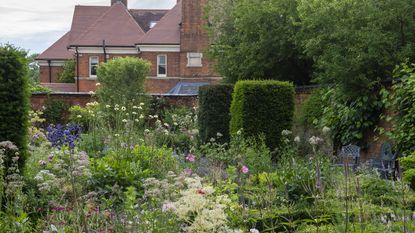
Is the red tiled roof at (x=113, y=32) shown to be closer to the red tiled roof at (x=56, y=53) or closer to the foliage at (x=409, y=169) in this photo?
the red tiled roof at (x=56, y=53)

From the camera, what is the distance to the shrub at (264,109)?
14156 millimetres

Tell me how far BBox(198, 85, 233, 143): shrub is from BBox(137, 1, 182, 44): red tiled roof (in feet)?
72.3

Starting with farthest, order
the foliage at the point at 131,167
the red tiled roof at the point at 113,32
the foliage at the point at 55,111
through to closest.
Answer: the red tiled roof at the point at 113,32 < the foliage at the point at 55,111 < the foliage at the point at 131,167

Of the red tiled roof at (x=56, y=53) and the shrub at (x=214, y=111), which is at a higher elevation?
the red tiled roof at (x=56, y=53)

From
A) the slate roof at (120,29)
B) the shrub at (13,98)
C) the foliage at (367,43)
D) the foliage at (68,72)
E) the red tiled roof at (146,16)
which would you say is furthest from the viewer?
the red tiled roof at (146,16)

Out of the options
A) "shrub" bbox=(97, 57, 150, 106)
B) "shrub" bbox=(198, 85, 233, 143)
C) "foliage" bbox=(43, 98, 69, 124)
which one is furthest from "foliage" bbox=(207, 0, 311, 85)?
"foliage" bbox=(43, 98, 69, 124)

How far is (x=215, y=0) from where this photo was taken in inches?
1068

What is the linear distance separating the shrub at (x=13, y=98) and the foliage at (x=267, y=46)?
11882mm

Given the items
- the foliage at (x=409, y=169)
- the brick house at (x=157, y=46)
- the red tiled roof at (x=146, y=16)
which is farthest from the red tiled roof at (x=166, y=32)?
the foliage at (x=409, y=169)

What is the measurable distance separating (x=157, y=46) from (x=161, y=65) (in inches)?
49.8

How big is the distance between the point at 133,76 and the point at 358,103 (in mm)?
14811

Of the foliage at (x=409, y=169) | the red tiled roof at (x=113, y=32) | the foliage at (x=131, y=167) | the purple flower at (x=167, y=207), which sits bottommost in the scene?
the foliage at (x=131, y=167)

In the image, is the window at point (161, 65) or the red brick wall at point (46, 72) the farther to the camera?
the red brick wall at point (46, 72)

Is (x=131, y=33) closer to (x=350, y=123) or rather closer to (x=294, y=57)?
(x=294, y=57)
